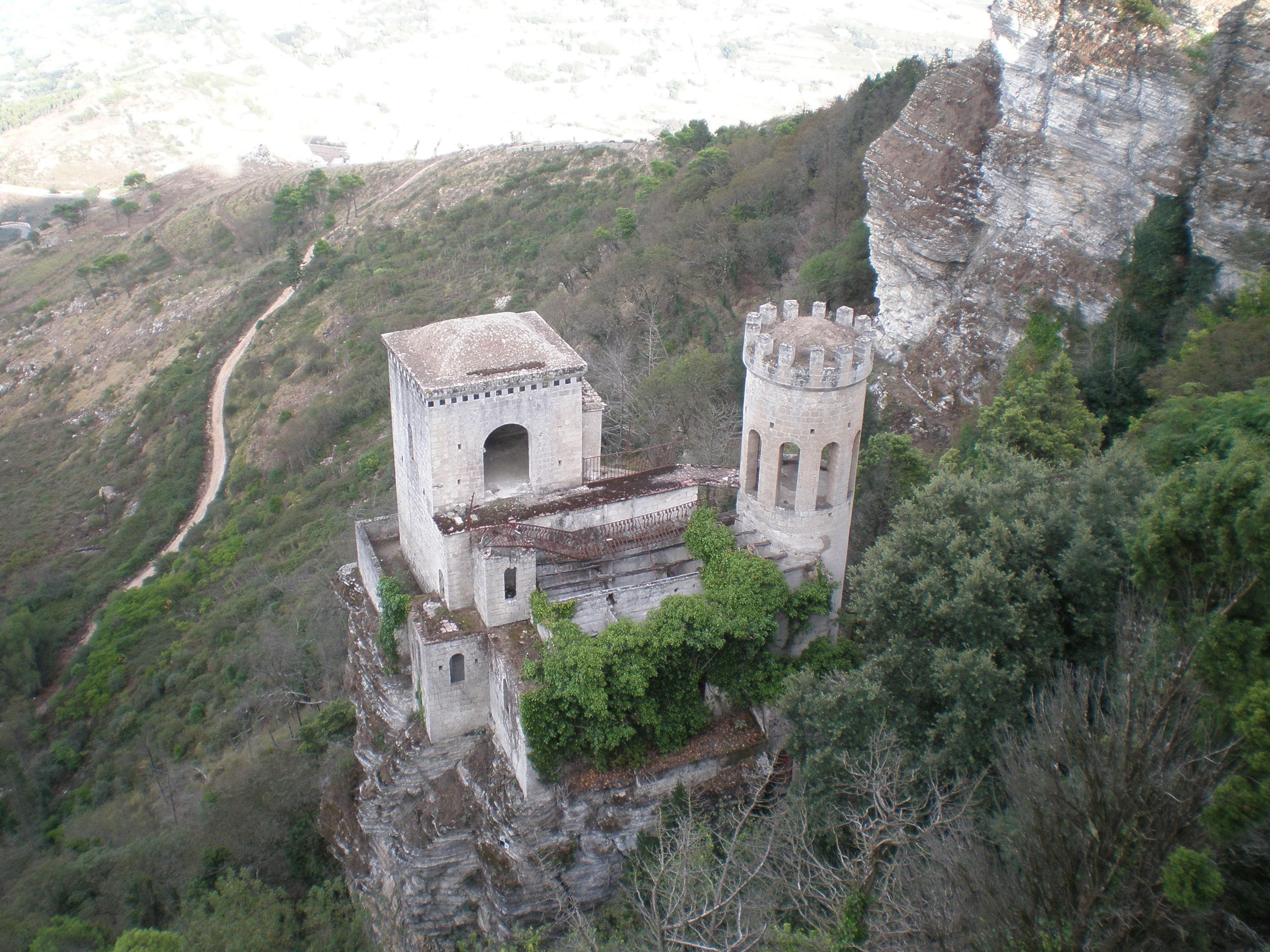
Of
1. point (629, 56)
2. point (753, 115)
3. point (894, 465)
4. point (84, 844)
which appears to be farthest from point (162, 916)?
point (629, 56)

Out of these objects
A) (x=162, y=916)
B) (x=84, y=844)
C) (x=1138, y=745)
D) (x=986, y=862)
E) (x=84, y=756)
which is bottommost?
(x=84, y=756)

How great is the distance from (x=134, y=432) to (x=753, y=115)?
73869 millimetres

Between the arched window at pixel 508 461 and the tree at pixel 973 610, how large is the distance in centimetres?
752

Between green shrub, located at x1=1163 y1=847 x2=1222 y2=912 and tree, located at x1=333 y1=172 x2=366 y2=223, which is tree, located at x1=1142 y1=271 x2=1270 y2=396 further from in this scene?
tree, located at x1=333 y1=172 x2=366 y2=223

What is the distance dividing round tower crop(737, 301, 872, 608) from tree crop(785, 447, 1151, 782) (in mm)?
1780

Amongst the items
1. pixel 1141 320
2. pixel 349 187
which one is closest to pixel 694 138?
pixel 349 187

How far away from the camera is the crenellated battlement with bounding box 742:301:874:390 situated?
18.4 metres

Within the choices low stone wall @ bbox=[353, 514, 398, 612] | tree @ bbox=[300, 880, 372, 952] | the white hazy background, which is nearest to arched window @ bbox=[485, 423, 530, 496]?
low stone wall @ bbox=[353, 514, 398, 612]

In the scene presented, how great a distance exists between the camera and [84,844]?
99.8 feet

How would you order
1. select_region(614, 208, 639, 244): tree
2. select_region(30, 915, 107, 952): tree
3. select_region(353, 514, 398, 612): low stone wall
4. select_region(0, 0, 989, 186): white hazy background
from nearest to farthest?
1. select_region(353, 514, 398, 612): low stone wall
2. select_region(30, 915, 107, 952): tree
3. select_region(614, 208, 639, 244): tree
4. select_region(0, 0, 989, 186): white hazy background

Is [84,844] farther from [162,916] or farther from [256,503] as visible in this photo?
[256,503]

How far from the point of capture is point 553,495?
21.2 metres

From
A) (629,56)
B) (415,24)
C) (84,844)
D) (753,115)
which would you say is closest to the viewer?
(84,844)

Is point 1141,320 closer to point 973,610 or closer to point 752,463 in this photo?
point 752,463
